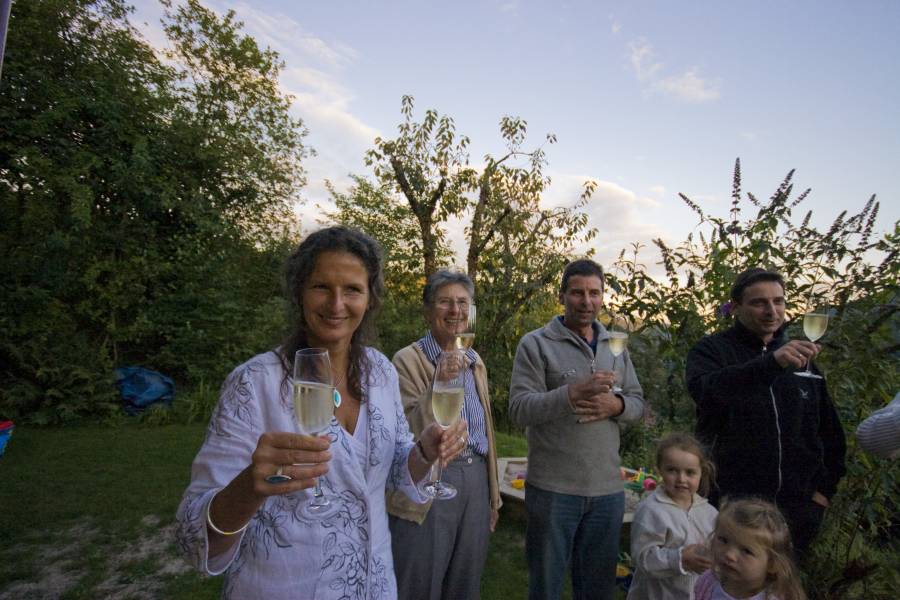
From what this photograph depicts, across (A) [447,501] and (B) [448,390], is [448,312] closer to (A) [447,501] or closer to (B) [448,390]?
(A) [447,501]

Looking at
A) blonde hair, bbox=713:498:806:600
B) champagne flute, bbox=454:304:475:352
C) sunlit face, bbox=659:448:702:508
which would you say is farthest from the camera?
champagne flute, bbox=454:304:475:352

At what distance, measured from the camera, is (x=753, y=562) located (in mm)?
2002

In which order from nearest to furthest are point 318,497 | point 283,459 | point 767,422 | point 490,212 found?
1. point 283,459
2. point 318,497
3. point 767,422
4. point 490,212

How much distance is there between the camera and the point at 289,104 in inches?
456

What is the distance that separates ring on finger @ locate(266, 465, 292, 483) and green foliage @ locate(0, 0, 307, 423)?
6.89m

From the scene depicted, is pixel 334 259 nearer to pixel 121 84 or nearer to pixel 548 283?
pixel 548 283

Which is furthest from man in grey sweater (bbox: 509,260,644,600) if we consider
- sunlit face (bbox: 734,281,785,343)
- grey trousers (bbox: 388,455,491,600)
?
sunlit face (bbox: 734,281,785,343)

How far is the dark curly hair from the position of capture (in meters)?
1.73

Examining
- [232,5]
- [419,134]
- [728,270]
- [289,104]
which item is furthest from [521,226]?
[232,5]

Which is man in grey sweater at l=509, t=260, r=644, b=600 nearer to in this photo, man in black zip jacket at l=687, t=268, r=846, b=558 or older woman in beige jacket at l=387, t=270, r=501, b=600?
older woman in beige jacket at l=387, t=270, r=501, b=600

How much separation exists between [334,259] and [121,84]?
9.45 m

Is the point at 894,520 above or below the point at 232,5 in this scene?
below

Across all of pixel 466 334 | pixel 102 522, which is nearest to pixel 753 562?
pixel 466 334

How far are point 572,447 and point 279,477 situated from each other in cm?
207
